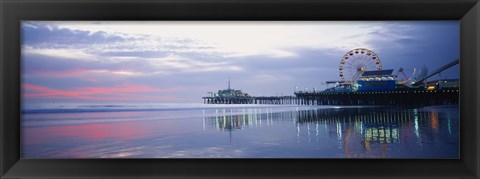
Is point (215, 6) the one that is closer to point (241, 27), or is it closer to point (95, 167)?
point (241, 27)

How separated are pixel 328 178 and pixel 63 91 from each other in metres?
1.80

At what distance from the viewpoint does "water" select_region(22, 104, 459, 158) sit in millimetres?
2682

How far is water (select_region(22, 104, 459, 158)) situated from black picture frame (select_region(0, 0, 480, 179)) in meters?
0.17

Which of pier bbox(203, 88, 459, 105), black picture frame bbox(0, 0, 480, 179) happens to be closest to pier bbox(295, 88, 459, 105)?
pier bbox(203, 88, 459, 105)

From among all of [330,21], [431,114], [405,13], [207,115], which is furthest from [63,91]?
[431,114]

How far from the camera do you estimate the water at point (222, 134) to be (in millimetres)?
2682

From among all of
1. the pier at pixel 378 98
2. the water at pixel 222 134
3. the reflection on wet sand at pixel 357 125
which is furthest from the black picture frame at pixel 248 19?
the pier at pixel 378 98

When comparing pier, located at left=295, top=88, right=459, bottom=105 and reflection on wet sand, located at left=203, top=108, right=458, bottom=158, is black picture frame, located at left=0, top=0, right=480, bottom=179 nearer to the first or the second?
reflection on wet sand, located at left=203, top=108, right=458, bottom=158

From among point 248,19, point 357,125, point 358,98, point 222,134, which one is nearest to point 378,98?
point 358,98

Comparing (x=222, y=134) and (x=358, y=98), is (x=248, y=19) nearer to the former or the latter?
(x=222, y=134)

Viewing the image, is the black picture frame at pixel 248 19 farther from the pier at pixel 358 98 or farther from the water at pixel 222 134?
the pier at pixel 358 98

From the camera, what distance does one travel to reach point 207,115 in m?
3.46

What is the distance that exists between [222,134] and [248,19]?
120cm

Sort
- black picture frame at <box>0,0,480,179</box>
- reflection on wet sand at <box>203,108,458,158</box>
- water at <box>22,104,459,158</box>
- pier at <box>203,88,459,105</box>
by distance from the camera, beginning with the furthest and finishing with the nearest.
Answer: pier at <box>203,88,459,105</box> → reflection on wet sand at <box>203,108,458,158</box> → water at <box>22,104,459,158</box> → black picture frame at <box>0,0,480,179</box>
